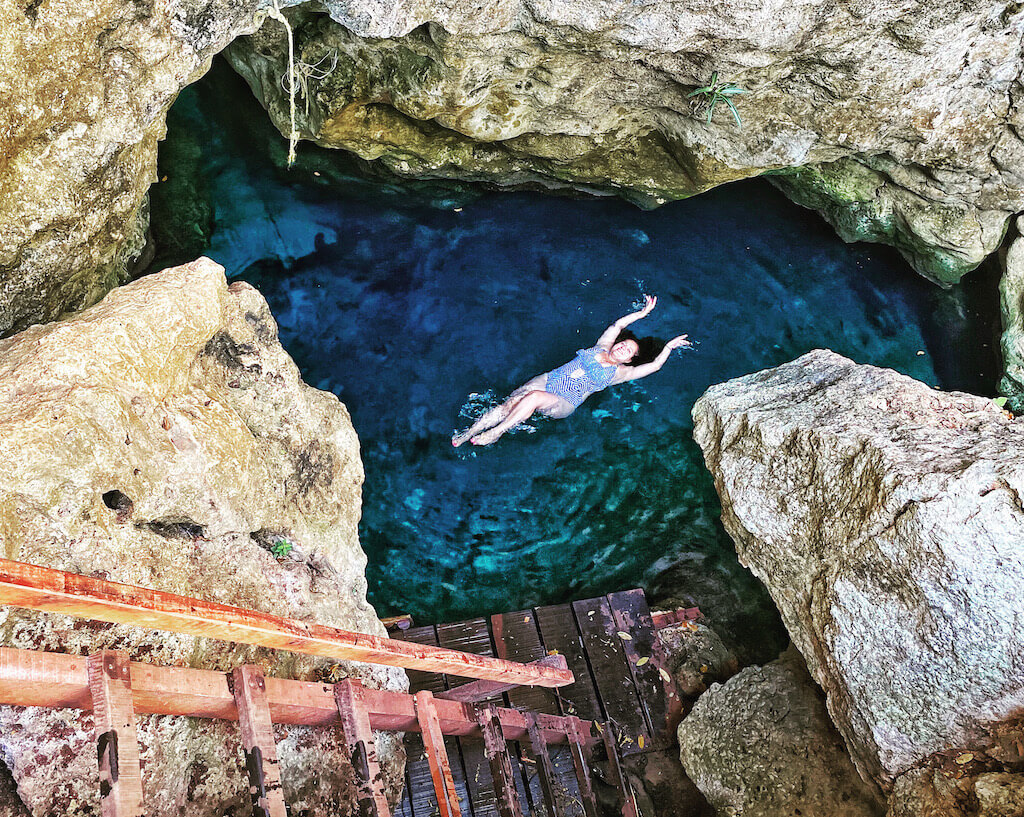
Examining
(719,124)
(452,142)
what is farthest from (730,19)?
(452,142)

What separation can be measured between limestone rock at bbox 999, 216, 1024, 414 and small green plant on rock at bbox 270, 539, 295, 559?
653 centimetres

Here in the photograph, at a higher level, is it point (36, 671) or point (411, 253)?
point (36, 671)

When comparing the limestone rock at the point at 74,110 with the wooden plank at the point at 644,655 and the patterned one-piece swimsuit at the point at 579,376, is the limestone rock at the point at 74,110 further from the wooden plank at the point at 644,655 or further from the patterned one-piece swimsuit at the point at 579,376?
the wooden plank at the point at 644,655

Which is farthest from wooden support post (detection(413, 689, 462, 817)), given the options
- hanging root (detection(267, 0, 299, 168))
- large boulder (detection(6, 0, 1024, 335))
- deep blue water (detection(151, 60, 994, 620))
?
hanging root (detection(267, 0, 299, 168))

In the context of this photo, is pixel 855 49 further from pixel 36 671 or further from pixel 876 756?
pixel 36 671

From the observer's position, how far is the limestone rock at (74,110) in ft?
12.4

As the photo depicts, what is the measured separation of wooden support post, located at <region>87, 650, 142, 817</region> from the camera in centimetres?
267

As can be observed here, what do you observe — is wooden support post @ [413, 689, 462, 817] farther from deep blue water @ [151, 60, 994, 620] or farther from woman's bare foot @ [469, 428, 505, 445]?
woman's bare foot @ [469, 428, 505, 445]

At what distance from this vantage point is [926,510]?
394cm

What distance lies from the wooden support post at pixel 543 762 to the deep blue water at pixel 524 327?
6.54 feet

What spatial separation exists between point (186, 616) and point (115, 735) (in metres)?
0.53

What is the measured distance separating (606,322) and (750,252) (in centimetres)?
175

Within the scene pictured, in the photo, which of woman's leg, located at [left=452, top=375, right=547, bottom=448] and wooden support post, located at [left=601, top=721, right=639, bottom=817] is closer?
wooden support post, located at [left=601, top=721, right=639, bottom=817]

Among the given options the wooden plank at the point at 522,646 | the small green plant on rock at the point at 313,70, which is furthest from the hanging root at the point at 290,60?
the wooden plank at the point at 522,646
